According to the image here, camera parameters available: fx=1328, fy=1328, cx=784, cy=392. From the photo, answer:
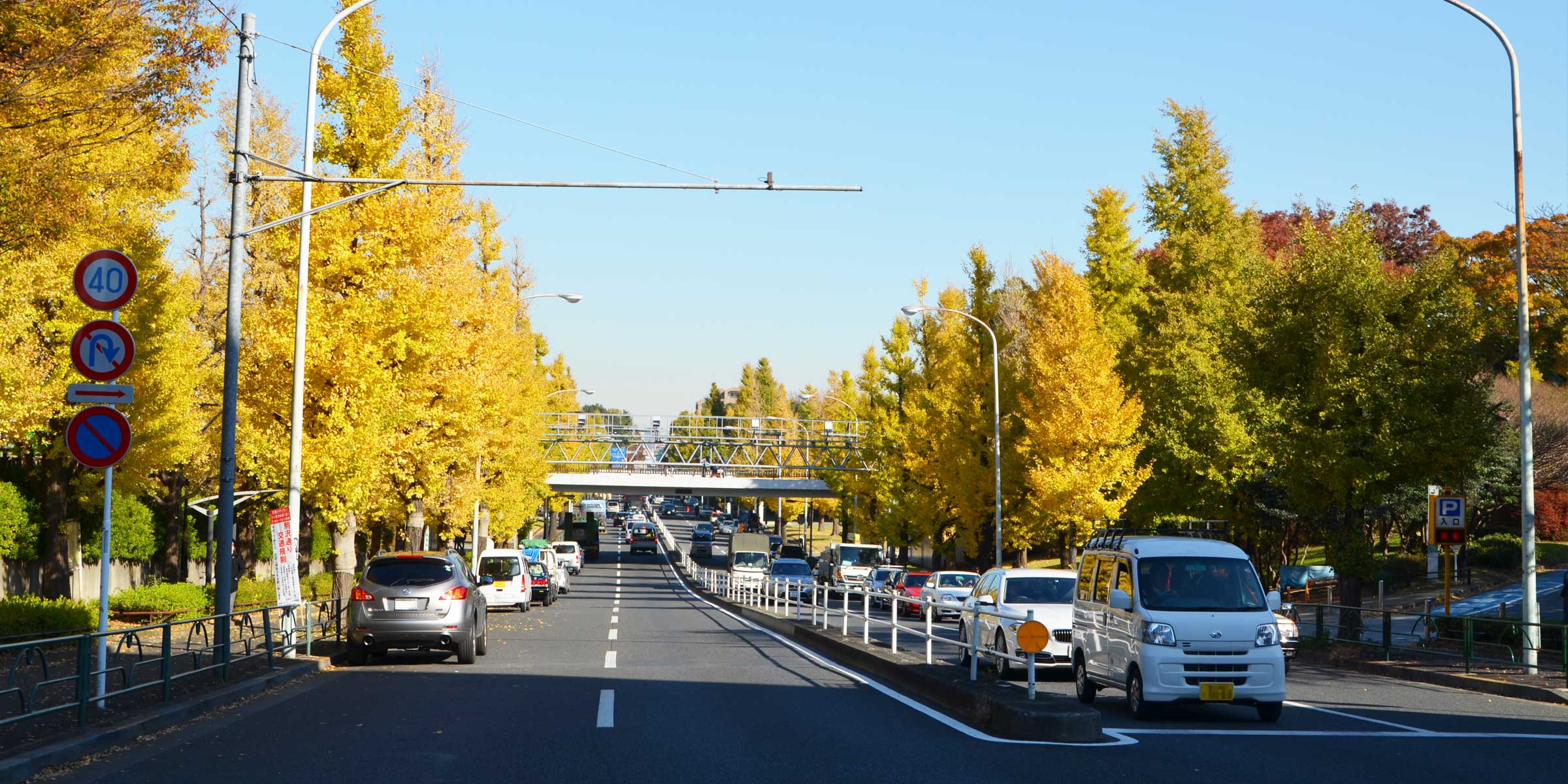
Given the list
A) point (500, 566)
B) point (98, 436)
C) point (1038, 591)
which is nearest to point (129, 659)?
point (98, 436)

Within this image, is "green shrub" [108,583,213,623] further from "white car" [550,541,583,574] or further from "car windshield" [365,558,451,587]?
"white car" [550,541,583,574]

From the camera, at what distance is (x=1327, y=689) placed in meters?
18.2

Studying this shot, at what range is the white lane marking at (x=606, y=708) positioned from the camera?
12.4 m

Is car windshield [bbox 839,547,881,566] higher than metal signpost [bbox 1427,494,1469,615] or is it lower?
lower

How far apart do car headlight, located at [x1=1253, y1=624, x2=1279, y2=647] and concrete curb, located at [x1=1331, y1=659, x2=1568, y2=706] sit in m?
5.84

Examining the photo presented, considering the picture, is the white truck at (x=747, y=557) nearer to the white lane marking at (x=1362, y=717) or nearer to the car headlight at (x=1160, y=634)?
the white lane marking at (x=1362, y=717)

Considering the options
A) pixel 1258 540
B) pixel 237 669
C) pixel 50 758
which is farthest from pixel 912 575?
pixel 50 758

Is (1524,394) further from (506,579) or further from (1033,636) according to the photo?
(506,579)

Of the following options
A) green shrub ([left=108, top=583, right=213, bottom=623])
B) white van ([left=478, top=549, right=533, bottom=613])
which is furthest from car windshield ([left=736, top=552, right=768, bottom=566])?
green shrub ([left=108, top=583, right=213, bottom=623])

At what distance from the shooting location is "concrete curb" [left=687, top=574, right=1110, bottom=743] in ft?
38.2

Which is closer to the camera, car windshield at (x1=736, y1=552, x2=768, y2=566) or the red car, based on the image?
the red car

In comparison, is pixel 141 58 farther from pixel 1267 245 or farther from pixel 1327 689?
pixel 1267 245

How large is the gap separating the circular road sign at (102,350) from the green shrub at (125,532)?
2263cm

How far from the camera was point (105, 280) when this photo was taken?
1244 centimetres
